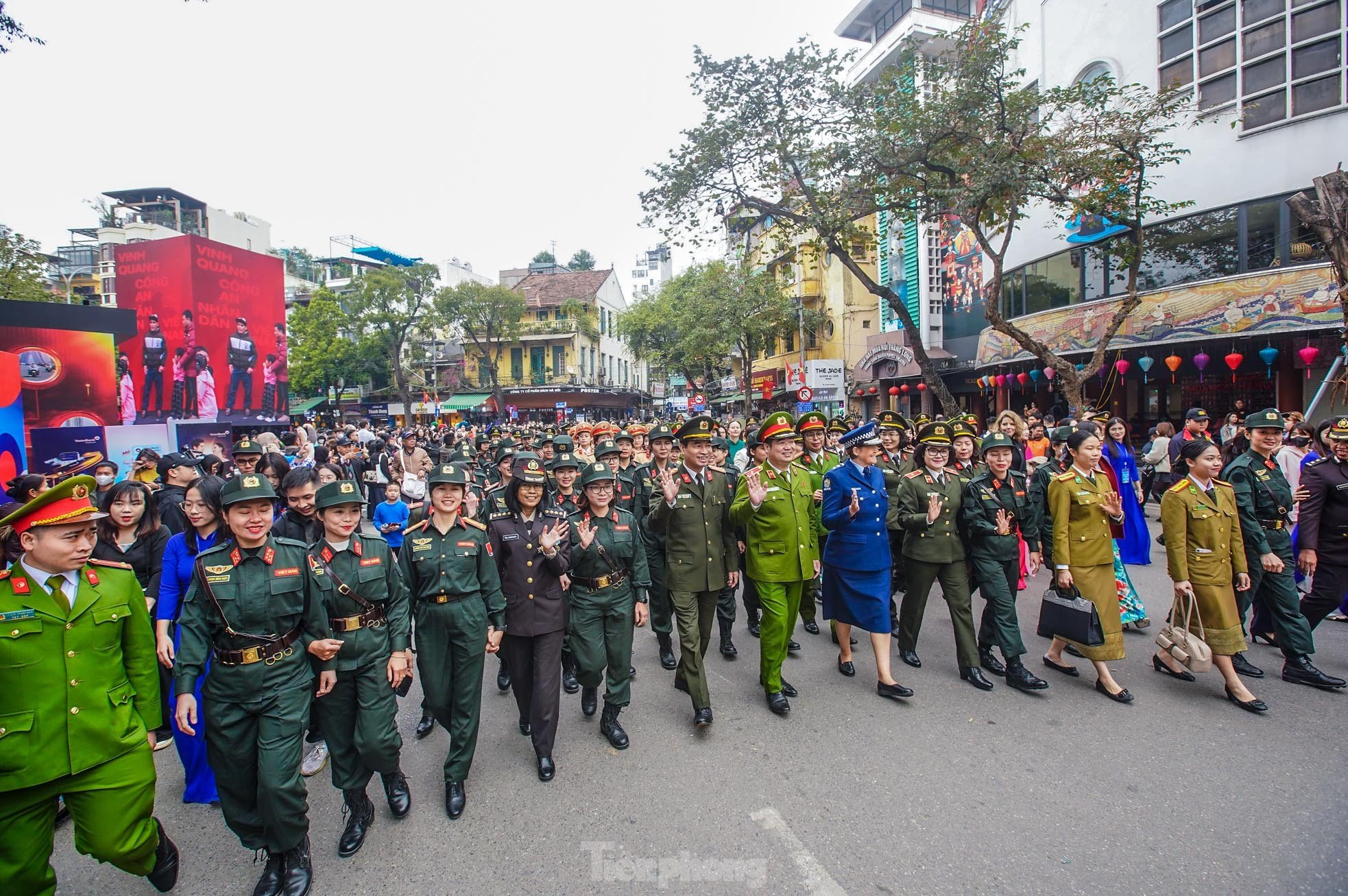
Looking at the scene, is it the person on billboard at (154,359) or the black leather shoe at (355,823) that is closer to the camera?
the black leather shoe at (355,823)

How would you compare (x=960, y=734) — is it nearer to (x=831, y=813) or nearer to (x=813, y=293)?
(x=831, y=813)

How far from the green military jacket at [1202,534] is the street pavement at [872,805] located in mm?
873

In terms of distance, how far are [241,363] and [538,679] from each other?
2302cm

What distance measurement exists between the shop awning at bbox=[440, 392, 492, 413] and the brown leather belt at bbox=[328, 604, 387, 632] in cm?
3776

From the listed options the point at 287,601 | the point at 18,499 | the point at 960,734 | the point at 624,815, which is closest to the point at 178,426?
the point at 18,499

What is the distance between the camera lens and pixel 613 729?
4.27 meters

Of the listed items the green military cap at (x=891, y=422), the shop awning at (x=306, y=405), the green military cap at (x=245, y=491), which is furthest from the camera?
the shop awning at (x=306, y=405)

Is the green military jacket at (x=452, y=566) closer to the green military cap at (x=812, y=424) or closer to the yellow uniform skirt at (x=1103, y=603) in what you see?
the green military cap at (x=812, y=424)

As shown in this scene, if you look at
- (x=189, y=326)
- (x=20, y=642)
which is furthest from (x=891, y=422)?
(x=189, y=326)

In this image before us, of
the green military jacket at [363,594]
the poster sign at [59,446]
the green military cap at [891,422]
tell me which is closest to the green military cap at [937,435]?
the green military cap at [891,422]

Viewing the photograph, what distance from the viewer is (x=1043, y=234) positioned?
689 inches

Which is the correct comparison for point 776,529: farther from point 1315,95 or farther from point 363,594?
point 1315,95

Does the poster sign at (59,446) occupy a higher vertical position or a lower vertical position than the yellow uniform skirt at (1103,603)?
higher

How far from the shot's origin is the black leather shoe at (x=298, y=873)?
2924 millimetres
